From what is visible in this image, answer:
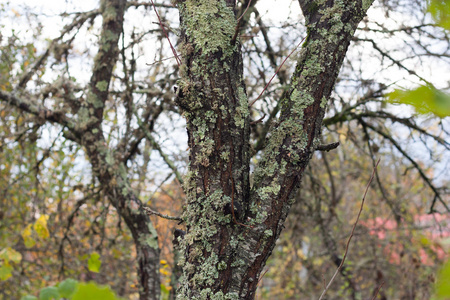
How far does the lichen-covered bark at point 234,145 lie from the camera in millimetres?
1271

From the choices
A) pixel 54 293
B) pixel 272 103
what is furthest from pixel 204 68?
pixel 272 103

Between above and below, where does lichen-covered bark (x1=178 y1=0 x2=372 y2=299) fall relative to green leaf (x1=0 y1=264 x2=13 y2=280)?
below

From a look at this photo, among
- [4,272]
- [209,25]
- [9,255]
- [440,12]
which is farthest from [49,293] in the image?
[4,272]

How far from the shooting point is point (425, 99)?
40cm

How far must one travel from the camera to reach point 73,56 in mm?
3764

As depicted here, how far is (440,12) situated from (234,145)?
947 millimetres

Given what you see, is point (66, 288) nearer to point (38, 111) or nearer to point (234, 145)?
point (234, 145)

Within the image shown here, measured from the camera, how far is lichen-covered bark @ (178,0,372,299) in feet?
4.17

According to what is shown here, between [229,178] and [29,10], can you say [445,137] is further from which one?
[29,10]

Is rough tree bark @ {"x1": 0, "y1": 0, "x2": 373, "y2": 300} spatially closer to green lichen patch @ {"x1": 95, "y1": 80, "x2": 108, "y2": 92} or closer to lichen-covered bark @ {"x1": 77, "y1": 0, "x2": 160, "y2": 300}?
lichen-covered bark @ {"x1": 77, "y1": 0, "x2": 160, "y2": 300}

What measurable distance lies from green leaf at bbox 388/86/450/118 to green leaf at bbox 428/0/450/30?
0.29 ft

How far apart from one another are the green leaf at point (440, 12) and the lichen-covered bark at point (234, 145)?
88 cm

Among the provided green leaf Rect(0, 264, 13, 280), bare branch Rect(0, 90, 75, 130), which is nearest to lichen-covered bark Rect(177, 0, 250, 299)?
bare branch Rect(0, 90, 75, 130)

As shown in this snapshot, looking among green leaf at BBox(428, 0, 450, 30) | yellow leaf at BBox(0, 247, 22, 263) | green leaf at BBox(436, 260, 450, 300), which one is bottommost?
green leaf at BBox(436, 260, 450, 300)
